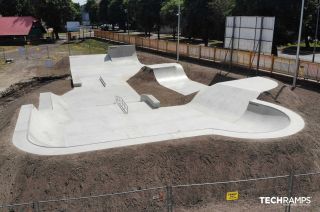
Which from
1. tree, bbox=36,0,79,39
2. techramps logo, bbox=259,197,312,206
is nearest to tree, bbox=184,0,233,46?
tree, bbox=36,0,79,39

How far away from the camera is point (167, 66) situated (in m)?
31.0

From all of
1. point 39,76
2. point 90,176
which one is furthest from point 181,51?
point 90,176

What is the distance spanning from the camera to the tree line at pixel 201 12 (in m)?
36.3

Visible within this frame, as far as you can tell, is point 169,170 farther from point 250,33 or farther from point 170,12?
point 170,12

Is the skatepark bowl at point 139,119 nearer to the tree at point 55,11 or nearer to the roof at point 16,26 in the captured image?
the tree at point 55,11

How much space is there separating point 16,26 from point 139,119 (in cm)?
5259

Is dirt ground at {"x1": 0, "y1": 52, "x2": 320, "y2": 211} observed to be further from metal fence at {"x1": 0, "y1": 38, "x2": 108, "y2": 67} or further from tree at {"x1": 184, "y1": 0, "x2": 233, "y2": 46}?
tree at {"x1": 184, "y1": 0, "x2": 233, "y2": 46}

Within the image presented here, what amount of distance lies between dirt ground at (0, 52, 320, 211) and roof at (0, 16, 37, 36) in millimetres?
51122

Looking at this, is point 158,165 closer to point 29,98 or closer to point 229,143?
point 229,143

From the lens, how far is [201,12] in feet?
158

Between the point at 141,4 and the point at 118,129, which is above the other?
the point at 141,4

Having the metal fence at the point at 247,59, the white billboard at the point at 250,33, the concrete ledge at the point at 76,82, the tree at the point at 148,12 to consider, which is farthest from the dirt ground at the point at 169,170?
the tree at the point at 148,12

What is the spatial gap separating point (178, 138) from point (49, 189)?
19.8ft

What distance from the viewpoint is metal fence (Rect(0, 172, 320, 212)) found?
11328mm
